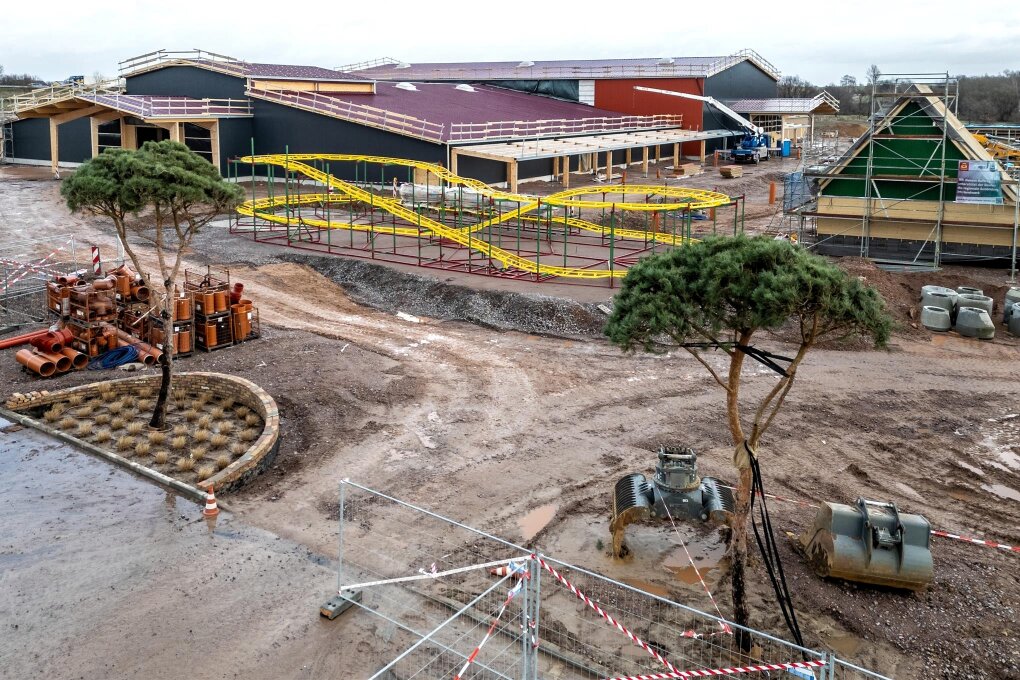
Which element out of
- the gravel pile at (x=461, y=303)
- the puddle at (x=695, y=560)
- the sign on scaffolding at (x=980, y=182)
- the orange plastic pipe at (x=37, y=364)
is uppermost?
the sign on scaffolding at (x=980, y=182)

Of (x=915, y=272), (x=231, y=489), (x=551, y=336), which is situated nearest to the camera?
(x=231, y=489)

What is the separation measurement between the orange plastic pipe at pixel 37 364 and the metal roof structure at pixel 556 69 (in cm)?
5281

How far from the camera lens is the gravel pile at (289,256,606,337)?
2369 centimetres

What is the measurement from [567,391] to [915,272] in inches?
605

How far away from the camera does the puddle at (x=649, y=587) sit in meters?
11.2

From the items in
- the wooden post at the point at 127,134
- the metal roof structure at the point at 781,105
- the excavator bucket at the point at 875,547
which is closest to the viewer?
the excavator bucket at the point at 875,547

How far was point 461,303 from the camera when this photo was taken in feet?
82.6

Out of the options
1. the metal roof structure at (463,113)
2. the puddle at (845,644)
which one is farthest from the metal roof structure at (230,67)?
the puddle at (845,644)

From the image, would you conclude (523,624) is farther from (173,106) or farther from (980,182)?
(173,106)

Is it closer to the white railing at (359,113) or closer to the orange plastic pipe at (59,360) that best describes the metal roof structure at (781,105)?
the white railing at (359,113)

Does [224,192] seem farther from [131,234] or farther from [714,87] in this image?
[714,87]

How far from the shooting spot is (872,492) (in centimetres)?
1409

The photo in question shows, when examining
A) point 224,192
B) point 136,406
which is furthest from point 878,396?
point 136,406

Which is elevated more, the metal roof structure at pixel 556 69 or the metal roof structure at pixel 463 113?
the metal roof structure at pixel 556 69
